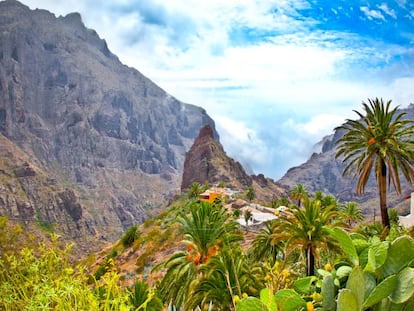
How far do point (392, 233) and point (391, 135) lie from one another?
19901mm

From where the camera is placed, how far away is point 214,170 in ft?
427

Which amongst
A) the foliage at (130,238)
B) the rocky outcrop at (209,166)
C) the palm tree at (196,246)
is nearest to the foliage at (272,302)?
the palm tree at (196,246)

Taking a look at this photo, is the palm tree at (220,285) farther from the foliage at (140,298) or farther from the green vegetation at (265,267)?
the foliage at (140,298)

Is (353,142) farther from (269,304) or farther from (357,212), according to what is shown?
(357,212)

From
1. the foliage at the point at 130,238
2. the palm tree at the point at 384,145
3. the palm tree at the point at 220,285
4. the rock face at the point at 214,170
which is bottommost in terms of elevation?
the foliage at the point at 130,238

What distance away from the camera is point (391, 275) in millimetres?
3318

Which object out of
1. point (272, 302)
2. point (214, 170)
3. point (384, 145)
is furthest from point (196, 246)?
point (214, 170)

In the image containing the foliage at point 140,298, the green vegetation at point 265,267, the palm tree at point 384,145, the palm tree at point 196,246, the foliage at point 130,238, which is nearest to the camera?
the green vegetation at point 265,267

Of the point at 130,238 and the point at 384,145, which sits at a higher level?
the point at 384,145

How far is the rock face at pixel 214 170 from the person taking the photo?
422 feet

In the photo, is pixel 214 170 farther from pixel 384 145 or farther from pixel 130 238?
pixel 384 145

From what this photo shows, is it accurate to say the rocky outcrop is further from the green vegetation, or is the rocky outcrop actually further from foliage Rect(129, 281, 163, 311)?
foliage Rect(129, 281, 163, 311)

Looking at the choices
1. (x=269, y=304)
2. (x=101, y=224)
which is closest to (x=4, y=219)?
(x=269, y=304)

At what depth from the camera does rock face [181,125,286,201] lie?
128625 millimetres
